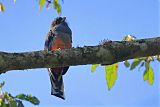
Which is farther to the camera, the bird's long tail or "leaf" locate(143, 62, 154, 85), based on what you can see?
the bird's long tail

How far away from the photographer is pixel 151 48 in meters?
2.94

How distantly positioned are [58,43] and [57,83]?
113 cm

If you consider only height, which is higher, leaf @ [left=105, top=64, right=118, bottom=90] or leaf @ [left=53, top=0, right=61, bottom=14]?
leaf @ [left=53, top=0, right=61, bottom=14]

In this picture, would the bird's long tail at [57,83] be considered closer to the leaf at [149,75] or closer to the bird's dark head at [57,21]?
the leaf at [149,75]

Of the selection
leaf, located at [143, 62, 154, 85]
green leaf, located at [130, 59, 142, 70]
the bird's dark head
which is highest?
the bird's dark head

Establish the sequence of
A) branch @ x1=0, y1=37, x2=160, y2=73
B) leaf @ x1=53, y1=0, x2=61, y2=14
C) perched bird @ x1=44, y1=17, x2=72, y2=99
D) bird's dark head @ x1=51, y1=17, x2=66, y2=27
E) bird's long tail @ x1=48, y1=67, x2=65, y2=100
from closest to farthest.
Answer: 1. branch @ x1=0, y1=37, x2=160, y2=73
2. leaf @ x1=53, y1=0, x2=61, y2=14
3. bird's long tail @ x1=48, y1=67, x2=65, y2=100
4. perched bird @ x1=44, y1=17, x2=72, y2=99
5. bird's dark head @ x1=51, y1=17, x2=66, y2=27

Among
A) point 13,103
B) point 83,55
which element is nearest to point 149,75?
point 83,55

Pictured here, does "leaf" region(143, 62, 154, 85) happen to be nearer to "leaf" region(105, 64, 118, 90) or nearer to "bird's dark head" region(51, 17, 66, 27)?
"leaf" region(105, 64, 118, 90)

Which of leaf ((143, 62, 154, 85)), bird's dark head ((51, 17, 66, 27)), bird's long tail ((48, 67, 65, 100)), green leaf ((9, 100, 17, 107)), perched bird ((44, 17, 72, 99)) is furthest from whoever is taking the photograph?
bird's dark head ((51, 17, 66, 27))

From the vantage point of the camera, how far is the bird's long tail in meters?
3.86

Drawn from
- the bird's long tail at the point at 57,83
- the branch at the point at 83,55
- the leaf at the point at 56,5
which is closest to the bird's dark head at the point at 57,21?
the bird's long tail at the point at 57,83

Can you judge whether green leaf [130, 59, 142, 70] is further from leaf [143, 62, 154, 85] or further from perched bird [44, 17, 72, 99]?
perched bird [44, 17, 72, 99]

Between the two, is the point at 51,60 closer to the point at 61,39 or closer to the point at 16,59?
the point at 16,59

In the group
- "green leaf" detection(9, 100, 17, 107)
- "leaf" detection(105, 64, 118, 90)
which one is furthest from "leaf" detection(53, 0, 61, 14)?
"green leaf" detection(9, 100, 17, 107)
